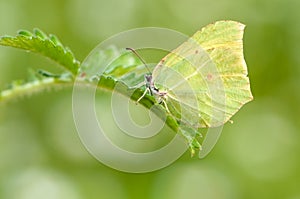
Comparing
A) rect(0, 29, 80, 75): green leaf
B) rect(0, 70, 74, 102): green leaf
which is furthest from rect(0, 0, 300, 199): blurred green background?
rect(0, 29, 80, 75): green leaf

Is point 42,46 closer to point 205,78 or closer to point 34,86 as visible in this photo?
point 34,86

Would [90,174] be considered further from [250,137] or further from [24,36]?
[24,36]

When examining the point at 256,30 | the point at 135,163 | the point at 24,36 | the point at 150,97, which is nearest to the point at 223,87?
→ the point at 150,97

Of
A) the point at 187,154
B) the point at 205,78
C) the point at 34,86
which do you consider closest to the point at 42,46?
the point at 34,86

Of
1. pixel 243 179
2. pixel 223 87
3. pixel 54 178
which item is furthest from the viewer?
pixel 243 179

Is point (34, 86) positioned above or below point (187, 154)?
above
